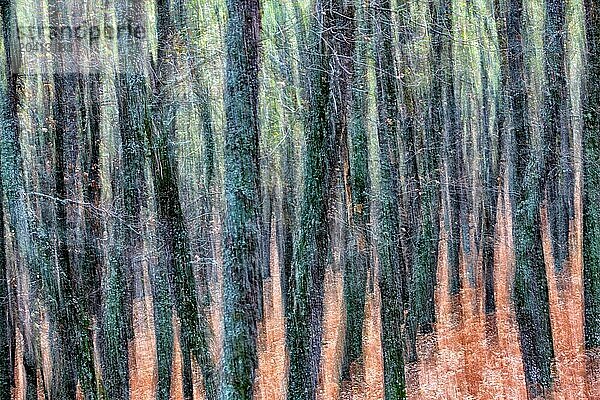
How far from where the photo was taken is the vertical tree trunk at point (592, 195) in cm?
187

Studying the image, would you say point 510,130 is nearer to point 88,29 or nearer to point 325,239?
point 325,239

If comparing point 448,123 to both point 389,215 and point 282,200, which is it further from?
point 282,200

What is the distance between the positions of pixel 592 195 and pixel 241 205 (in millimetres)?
882

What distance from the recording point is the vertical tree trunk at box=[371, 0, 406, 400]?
1.79 meters

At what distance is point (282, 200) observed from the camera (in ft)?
5.79

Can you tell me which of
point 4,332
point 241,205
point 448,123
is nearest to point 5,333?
point 4,332

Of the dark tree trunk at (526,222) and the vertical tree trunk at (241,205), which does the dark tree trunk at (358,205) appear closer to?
the vertical tree trunk at (241,205)

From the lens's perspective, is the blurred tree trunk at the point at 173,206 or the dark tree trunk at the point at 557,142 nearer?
the blurred tree trunk at the point at 173,206

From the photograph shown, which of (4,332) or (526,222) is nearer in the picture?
(4,332)

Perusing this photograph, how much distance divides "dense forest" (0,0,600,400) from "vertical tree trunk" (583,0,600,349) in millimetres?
41

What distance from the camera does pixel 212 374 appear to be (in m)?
1.75

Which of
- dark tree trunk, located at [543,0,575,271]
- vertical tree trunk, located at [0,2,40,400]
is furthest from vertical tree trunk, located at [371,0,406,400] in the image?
vertical tree trunk, located at [0,2,40,400]

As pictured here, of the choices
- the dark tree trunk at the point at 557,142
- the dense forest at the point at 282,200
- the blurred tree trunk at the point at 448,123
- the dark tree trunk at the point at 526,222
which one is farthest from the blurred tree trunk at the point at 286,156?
the dark tree trunk at the point at 557,142

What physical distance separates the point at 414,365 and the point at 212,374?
1.61 ft
